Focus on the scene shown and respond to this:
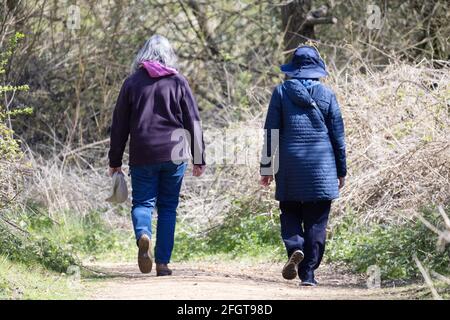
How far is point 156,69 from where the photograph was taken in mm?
8281

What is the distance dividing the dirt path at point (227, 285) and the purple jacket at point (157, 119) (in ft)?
3.33

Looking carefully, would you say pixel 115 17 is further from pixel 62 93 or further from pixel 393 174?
pixel 393 174

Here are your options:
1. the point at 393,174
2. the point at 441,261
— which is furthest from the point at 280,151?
the point at 393,174

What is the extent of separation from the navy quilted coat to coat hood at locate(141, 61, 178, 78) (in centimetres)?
98

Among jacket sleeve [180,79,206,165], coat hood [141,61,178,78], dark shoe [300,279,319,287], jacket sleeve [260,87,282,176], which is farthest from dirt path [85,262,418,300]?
coat hood [141,61,178,78]

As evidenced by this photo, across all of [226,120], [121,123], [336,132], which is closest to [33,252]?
[121,123]

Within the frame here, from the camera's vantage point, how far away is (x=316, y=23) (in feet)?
47.7

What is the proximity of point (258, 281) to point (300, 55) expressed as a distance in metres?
1.93

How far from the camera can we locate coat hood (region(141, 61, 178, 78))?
8.26 m

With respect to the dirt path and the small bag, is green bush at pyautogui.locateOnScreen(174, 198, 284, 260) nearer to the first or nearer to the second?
the dirt path

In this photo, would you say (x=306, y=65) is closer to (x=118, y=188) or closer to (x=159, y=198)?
(x=159, y=198)

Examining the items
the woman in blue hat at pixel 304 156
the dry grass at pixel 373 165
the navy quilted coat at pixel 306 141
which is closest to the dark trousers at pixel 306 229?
the woman in blue hat at pixel 304 156

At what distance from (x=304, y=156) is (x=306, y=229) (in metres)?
0.62

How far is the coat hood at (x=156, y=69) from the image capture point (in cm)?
826
